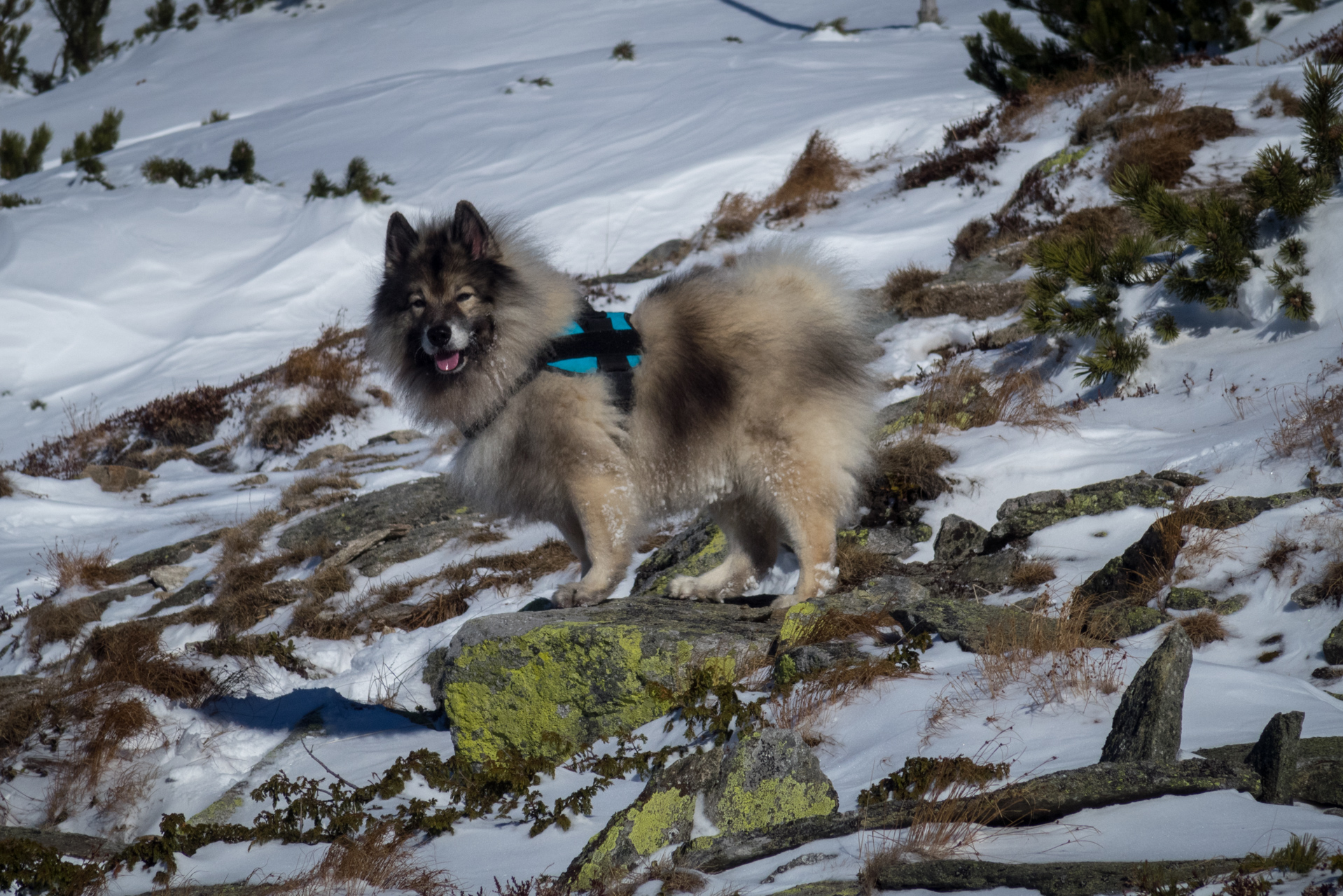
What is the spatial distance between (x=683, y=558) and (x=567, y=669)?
1946 millimetres

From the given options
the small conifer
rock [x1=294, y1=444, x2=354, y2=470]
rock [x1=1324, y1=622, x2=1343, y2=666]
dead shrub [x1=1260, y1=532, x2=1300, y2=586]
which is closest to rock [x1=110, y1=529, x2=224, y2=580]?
rock [x1=294, y1=444, x2=354, y2=470]

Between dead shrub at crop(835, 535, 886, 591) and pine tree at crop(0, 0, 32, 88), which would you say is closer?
dead shrub at crop(835, 535, 886, 591)

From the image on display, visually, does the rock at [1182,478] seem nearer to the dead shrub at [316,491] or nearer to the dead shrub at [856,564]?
the dead shrub at [856,564]

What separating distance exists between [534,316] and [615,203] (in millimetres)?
12055

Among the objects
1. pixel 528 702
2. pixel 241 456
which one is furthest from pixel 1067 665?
pixel 241 456

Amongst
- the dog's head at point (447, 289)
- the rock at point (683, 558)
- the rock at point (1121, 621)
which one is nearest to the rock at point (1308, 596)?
the rock at point (1121, 621)

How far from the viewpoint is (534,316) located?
4.95 metres

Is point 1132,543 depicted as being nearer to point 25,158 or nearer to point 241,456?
point 241,456

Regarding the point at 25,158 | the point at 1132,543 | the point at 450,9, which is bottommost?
the point at 1132,543

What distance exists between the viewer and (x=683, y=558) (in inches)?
244

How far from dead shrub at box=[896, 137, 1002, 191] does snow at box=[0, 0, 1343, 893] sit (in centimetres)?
39

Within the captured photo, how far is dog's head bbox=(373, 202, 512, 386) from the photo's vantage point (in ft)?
15.7

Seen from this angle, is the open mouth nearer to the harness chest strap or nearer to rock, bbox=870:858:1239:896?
the harness chest strap

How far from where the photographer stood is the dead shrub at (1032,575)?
4.98m
